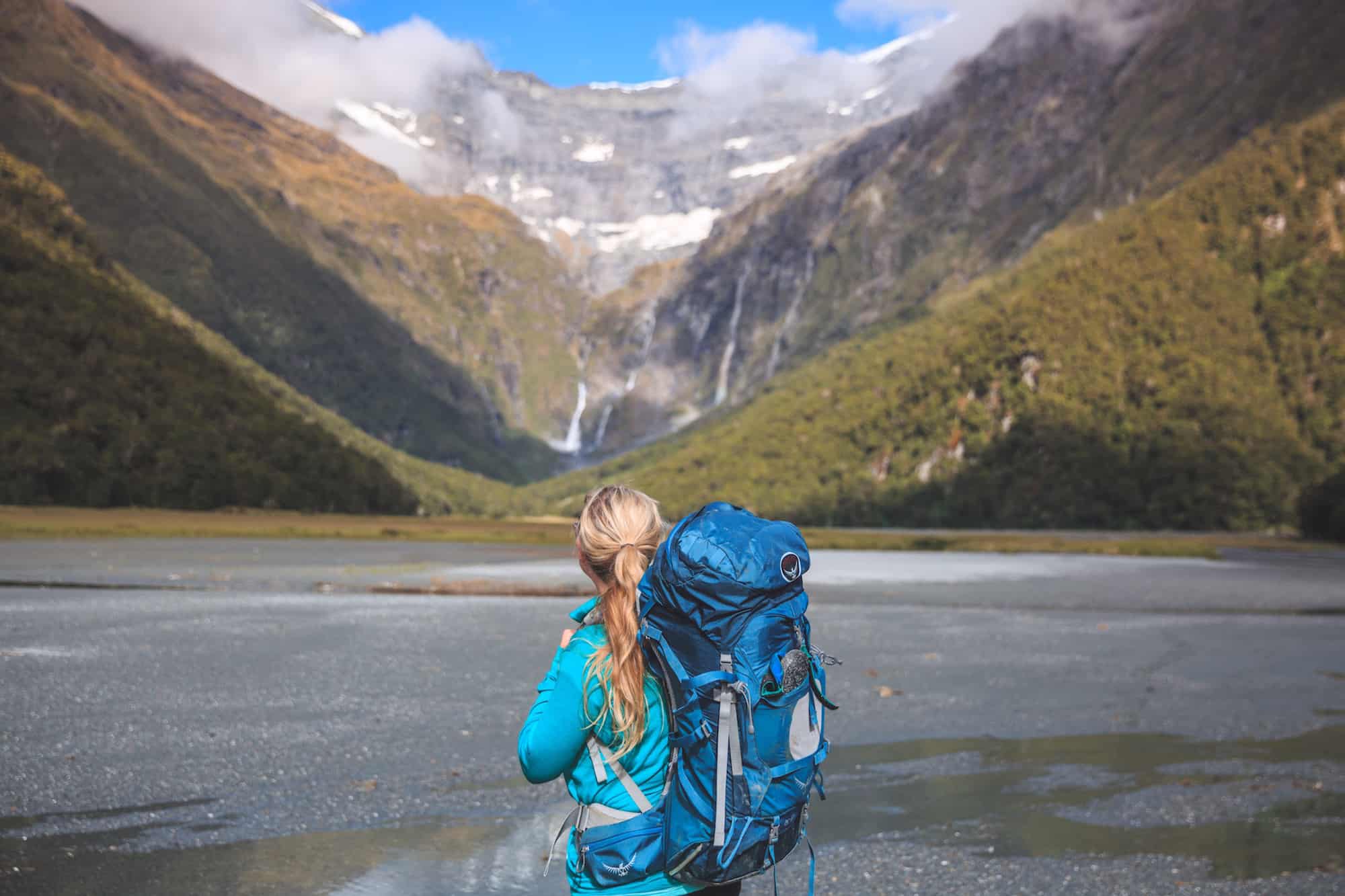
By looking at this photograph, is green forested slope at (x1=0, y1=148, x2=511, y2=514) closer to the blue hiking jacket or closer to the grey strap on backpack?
the blue hiking jacket

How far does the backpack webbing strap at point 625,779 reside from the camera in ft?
14.5

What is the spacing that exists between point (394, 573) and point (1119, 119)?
170 m

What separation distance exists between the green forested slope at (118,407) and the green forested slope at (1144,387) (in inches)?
2083

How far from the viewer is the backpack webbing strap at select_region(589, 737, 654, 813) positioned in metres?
4.41

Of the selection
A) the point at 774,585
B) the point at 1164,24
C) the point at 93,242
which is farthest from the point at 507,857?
the point at 1164,24

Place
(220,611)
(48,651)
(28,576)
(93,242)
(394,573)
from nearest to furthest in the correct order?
1. (48,651)
2. (220,611)
3. (28,576)
4. (394,573)
5. (93,242)

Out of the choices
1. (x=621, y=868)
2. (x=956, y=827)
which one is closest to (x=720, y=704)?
(x=621, y=868)

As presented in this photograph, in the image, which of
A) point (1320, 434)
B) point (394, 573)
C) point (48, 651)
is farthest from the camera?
point (1320, 434)

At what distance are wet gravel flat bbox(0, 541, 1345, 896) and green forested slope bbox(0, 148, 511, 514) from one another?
71.0m

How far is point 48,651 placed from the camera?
56.5ft

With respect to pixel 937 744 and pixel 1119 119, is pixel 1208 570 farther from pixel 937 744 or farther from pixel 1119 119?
pixel 1119 119

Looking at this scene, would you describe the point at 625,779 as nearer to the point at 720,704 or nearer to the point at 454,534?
the point at 720,704

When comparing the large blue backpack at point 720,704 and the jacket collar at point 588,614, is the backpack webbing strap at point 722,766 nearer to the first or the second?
the large blue backpack at point 720,704

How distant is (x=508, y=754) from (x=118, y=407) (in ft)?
322
